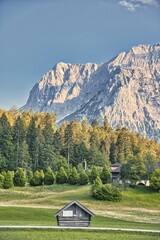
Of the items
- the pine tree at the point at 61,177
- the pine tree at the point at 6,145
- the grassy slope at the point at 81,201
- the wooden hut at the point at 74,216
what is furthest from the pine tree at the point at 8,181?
the wooden hut at the point at 74,216

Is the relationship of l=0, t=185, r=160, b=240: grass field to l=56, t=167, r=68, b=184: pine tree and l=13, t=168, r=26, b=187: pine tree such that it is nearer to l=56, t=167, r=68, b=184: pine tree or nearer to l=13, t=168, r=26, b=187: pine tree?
l=13, t=168, r=26, b=187: pine tree

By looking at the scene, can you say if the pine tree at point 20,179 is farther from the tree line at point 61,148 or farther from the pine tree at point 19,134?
the pine tree at point 19,134

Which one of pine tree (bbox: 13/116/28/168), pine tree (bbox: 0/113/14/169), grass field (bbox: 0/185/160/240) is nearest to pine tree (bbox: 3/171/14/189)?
grass field (bbox: 0/185/160/240)

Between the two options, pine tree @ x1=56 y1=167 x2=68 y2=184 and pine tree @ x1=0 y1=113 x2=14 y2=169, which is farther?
pine tree @ x1=0 y1=113 x2=14 y2=169

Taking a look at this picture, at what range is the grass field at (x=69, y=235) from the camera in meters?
25.7

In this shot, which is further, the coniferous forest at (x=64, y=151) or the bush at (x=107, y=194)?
the coniferous forest at (x=64, y=151)

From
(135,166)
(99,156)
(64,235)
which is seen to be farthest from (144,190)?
(64,235)

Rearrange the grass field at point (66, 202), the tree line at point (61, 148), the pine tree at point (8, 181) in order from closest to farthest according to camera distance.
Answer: the grass field at point (66, 202)
the pine tree at point (8, 181)
the tree line at point (61, 148)

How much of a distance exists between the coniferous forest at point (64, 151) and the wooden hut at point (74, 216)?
35611mm

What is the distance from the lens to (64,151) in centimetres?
9044

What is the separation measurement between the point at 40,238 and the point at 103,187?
32.4 m

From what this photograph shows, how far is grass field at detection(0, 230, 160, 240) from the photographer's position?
25.7 metres

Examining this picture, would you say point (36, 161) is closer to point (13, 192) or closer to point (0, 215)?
point (13, 192)

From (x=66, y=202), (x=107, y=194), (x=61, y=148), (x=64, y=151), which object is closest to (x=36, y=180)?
(x=66, y=202)
